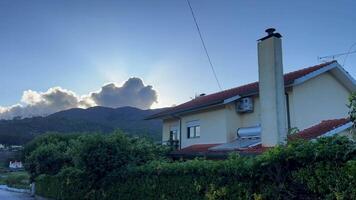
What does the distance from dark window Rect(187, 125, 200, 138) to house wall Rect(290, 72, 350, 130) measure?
7666 mm

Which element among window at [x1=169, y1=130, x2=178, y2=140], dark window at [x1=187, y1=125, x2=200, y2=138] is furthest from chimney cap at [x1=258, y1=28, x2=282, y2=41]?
window at [x1=169, y1=130, x2=178, y2=140]

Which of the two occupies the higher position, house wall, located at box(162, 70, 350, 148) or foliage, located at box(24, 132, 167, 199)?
house wall, located at box(162, 70, 350, 148)

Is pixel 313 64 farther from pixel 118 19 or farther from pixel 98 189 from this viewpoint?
pixel 98 189

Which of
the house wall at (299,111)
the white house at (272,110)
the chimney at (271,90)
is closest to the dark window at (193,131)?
the white house at (272,110)

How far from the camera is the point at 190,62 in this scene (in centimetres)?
2031

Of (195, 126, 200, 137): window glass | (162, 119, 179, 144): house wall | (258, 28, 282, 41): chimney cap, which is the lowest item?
(195, 126, 200, 137): window glass

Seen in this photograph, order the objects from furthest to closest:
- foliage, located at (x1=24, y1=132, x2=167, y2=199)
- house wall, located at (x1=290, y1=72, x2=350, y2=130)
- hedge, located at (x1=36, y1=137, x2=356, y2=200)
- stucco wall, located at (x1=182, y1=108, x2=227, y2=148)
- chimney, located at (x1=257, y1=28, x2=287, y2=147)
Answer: stucco wall, located at (x1=182, y1=108, x2=227, y2=148)
house wall, located at (x1=290, y1=72, x2=350, y2=130)
foliage, located at (x1=24, y1=132, x2=167, y2=199)
chimney, located at (x1=257, y1=28, x2=287, y2=147)
hedge, located at (x1=36, y1=137, x2=356, y2=200)

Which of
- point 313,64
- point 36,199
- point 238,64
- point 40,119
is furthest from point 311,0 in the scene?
point 40,119

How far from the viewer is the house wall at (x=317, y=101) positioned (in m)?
18.5

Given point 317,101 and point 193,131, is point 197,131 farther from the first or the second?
point 317,101

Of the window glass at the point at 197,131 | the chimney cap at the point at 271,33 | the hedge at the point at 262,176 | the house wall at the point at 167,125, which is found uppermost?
the chimney cap at the point at 271,33

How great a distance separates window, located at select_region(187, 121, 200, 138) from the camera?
2456 centimetres

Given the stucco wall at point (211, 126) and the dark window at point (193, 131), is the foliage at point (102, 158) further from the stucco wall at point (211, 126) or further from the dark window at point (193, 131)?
the dark window at point (193, 131)

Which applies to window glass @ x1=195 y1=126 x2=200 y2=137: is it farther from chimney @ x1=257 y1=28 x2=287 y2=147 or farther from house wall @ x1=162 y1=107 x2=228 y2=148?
chimney @ x1=257 y1=28 x2=287 y2=147
